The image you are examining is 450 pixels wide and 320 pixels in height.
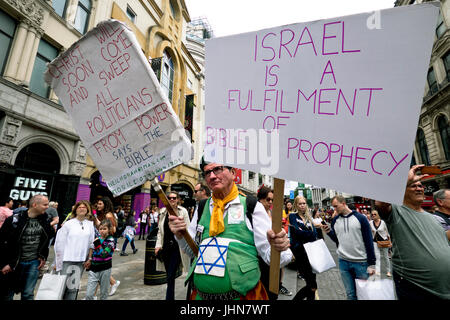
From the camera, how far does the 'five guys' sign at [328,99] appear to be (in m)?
1.16

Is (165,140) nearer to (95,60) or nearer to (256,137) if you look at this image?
(256,137)

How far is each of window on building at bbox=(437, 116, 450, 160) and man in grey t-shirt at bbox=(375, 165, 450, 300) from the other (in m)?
21.3

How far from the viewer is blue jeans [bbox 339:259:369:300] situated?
330 centimetres

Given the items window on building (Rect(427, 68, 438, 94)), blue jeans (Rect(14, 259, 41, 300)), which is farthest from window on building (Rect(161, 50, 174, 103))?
window on building (Rect(427, 68, 438, 94))

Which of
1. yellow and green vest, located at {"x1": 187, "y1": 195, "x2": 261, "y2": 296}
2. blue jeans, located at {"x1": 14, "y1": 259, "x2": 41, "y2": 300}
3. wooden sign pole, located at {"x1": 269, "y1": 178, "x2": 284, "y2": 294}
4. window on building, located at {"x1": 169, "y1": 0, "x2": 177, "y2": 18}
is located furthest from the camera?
window on building, located at {"x1": 169, "y1": 0, "x2": 177, "y2": 18}

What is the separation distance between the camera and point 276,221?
1364 mm

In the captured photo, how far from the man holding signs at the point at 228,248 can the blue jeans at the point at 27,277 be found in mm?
3201

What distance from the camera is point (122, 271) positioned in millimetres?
6035

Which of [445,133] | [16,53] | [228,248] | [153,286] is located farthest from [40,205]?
[445,133]

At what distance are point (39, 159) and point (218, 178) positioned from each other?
34.2 ft

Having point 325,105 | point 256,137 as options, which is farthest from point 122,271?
point 325,105

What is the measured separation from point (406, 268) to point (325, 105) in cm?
163

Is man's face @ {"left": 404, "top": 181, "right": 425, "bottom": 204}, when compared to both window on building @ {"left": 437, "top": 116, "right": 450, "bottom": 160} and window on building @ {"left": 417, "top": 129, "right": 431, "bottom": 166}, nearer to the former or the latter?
window on building @ {"left": 437, "top": 116, "right": 450, "bottom": 160}

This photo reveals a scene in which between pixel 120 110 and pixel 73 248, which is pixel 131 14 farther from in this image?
pixel 120 110
